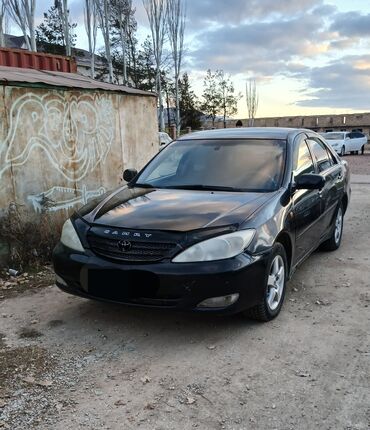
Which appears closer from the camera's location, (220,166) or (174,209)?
(174,209)

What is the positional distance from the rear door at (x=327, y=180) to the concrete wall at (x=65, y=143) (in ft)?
10.7

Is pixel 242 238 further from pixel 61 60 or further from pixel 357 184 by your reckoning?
pixel 357 184

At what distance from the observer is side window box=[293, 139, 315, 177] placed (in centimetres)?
474

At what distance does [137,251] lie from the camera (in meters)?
3.52

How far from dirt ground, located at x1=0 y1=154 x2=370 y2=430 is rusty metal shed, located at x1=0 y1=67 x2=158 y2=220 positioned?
1830 mm

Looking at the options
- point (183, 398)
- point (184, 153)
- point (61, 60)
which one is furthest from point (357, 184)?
point (183, 398)

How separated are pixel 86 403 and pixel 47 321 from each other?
1.45m

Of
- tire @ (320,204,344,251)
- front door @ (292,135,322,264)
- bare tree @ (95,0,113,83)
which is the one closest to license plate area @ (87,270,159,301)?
front door @ (292,135,322,264)

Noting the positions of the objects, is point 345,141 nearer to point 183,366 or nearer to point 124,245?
point 124,245

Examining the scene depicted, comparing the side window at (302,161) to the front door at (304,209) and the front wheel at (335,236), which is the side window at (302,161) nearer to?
the front door at (304,209)

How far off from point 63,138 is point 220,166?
283 centimetres

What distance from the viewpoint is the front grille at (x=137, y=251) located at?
11.4ft

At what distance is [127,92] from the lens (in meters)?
7.72

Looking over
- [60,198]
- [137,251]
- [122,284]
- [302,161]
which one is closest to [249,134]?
[302,161]
